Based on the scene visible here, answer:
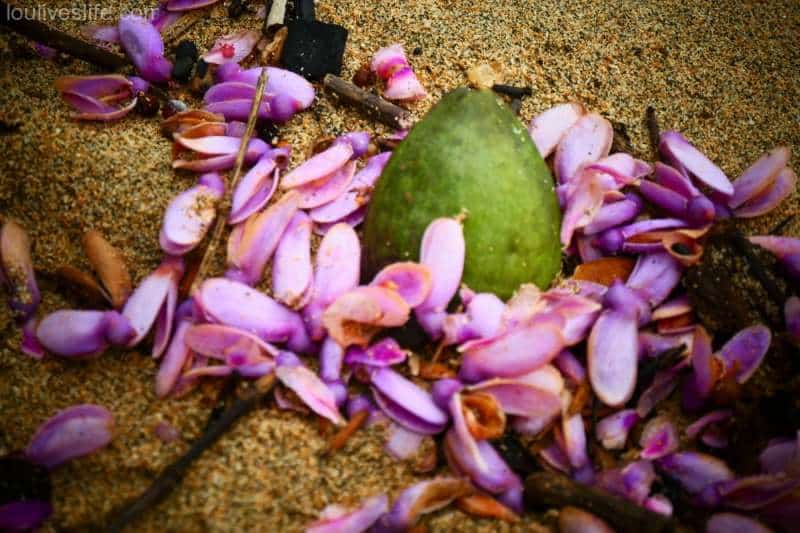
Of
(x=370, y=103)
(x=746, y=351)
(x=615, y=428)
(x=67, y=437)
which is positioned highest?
(x=370, y=103)

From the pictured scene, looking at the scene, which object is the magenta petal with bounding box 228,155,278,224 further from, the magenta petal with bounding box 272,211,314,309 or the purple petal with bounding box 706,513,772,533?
the purple petal with bounding box 706,513,772,533

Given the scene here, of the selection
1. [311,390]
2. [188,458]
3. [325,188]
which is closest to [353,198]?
[325,188]

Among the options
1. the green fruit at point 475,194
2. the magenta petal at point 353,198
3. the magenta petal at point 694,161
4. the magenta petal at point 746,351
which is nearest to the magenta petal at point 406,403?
the green fruit at point 475,194

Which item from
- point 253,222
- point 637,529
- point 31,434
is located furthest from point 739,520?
point 31,434

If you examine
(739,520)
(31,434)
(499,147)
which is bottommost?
(31,434)

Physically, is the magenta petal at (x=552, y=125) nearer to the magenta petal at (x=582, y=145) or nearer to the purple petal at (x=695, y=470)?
the magenta petal at (x=582, y=145)

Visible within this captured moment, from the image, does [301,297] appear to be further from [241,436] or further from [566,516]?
[566,516]

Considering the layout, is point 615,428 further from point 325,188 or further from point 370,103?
point 370,103
